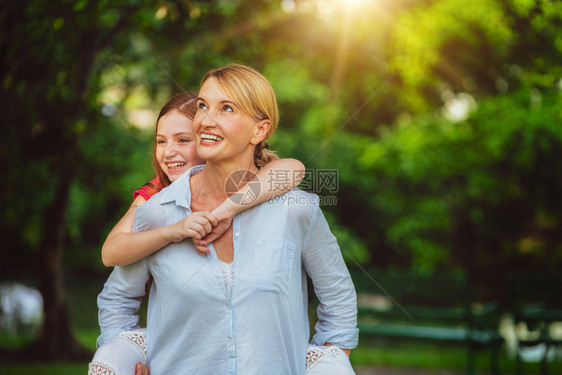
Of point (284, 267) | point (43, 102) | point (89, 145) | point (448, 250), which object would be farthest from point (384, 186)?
point (284, 267)

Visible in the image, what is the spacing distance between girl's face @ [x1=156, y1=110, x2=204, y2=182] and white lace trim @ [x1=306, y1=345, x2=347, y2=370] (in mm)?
901

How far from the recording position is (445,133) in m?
10.4

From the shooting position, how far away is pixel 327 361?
2.07 meters

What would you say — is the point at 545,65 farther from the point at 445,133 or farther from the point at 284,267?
the point at 284,267

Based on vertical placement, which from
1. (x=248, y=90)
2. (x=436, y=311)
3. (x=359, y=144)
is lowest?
(x=248, y=90)

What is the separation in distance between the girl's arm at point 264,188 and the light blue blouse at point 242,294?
0.11ft

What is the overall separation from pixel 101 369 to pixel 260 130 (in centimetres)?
92

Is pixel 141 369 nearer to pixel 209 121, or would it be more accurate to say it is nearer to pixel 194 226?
pixel 194 226

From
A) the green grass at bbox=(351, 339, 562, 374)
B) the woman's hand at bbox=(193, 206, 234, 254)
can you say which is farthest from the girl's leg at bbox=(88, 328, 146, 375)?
the green grass at bbox=(351, 339, 562, 374)

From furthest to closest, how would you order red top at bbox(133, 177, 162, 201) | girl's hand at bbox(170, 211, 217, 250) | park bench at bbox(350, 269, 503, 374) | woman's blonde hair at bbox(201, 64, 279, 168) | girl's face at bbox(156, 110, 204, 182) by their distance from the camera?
park bench at bbox(350, 269, 503, 374) → girl's face at bbox(156, 110, 204, 182) → red top at bbox(133, 177, 162, 201) → woman's blonde hair at bbox(201, 64, 279, 168) → girl's hand at bbox(170, 211, 217, 250)

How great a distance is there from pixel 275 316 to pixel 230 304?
0.48ft

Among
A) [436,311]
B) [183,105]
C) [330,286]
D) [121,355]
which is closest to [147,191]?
[183,105]

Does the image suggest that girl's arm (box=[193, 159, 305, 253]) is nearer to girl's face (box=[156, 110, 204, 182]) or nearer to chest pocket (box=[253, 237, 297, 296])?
chest pocket (box=[253, 237, 297, 296])

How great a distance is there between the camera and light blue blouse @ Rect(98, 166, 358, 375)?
1922 mm
